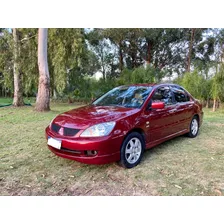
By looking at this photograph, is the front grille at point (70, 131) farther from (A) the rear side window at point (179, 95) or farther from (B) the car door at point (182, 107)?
(A) the rear side window at point (179, 95)

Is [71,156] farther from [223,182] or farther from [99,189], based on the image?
[223,182]

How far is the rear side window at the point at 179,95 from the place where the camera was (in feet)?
13.5

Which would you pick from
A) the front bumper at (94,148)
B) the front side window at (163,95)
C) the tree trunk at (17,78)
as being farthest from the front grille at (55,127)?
the tree trunk at (17,78)

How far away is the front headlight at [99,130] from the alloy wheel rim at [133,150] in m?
0.44

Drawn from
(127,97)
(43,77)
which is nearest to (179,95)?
(127,97)

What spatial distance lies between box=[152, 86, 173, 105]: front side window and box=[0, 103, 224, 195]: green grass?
99cm

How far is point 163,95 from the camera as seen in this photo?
3.74 metres

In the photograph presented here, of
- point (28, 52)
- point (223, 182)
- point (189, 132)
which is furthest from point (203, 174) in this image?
point (28, 52)

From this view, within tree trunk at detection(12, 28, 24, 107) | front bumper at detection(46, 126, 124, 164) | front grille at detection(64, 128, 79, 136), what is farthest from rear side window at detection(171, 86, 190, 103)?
tree trunk at detection(12, 28, 24, 107)

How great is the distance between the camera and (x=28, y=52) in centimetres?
1105

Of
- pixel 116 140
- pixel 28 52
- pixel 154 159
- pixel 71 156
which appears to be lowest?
pixel 154 159

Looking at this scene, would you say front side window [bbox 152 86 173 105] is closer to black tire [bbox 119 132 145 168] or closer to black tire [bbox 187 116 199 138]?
black tire [bbox 119 132 145 168]

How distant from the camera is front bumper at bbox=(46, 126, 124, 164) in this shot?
8.34 ft
